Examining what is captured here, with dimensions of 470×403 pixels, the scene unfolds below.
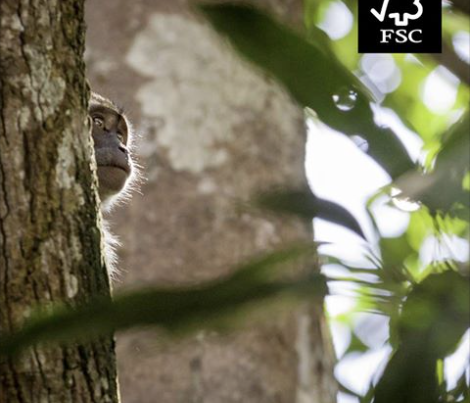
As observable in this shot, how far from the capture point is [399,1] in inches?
53.2

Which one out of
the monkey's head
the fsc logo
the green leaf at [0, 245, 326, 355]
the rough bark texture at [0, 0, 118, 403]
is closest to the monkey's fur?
the monkey's head

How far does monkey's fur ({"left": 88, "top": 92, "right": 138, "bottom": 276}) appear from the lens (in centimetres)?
331

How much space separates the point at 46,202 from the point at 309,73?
76cm

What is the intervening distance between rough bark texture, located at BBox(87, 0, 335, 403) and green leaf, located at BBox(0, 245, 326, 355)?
260 cm

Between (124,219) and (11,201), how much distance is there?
217 cm

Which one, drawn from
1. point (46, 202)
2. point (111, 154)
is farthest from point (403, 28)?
point (111, 154)

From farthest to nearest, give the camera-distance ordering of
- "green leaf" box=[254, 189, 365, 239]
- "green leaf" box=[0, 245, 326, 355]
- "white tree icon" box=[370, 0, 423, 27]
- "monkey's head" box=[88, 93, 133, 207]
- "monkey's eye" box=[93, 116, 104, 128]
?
"monkey's eye" box=[93, 116, 104, 128]
"monkey's head" box=[88, 93, 133, 207]
"white tree icon" box=[370, 0, 423, 27]
"green leaf" box=[254, 189, 365, 239]
"green leaf" box=[0, 245, 326, 355]

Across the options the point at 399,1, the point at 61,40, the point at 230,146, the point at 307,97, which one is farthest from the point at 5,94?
the point at 230,146

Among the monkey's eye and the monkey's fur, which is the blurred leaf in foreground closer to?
the monkey's fur

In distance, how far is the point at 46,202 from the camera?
149cm

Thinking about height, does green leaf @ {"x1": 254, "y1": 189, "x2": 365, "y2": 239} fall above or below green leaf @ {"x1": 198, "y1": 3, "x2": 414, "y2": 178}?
below

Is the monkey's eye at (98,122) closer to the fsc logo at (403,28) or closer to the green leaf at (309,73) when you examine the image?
the fsc logo at (403,28)

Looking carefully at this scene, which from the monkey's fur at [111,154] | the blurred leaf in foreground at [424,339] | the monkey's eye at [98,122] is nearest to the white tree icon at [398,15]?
the blurred leaf in foreground at [424,339]

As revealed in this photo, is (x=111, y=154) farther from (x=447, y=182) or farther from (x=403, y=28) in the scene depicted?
(x=447, y=182)
